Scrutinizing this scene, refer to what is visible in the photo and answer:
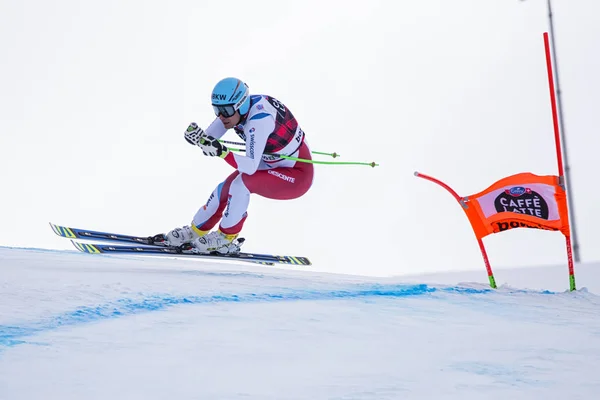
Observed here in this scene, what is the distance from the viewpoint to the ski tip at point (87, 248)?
559 centimetres

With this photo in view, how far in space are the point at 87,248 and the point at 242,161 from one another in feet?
4.33

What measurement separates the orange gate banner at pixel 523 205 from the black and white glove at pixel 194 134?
A: 2.16 metres

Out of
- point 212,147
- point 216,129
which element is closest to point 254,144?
point 212,147

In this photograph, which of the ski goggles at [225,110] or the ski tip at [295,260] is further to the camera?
the ski tip at [295,260]

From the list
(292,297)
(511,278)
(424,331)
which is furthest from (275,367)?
(511,278)

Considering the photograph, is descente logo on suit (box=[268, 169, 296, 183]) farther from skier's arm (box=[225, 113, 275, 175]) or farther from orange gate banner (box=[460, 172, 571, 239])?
orange gate banner (box=[460, 172, 571, 239])

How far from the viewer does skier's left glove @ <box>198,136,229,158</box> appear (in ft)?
18.7

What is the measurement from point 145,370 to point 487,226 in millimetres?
3629

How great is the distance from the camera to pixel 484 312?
4.47m

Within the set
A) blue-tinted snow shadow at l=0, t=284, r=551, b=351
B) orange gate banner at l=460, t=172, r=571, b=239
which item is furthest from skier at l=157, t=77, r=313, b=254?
orange gate banner at l=460, t=172, r=571, b=239

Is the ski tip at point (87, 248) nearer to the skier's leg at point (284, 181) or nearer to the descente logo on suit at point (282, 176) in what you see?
the skier's leg at point (284, 181)

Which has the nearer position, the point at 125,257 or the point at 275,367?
the point at 275,367

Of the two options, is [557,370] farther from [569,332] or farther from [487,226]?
[487,226]

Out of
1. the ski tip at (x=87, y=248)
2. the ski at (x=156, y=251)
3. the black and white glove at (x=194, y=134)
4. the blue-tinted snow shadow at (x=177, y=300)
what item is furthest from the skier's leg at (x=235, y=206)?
the blue-tinted snow shadow at (x=177, y=300)
